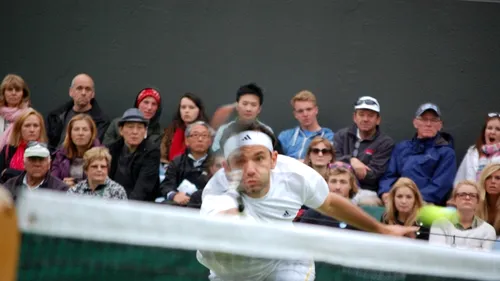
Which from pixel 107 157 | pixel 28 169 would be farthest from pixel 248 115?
pixel 28 169

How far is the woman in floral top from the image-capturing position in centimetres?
860

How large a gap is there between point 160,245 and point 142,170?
568 centimetres

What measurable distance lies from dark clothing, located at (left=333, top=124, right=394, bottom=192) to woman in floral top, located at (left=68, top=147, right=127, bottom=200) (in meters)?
2.07

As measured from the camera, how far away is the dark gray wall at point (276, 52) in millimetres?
11031

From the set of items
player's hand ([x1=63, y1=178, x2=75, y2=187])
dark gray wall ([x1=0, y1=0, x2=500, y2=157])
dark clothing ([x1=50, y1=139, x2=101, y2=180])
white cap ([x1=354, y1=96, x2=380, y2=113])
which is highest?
dark gray wall ([x1=0, y1=0, x2=500, y2=157])

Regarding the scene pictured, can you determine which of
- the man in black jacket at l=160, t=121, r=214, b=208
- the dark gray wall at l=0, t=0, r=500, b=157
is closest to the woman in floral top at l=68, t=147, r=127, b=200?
the man in black jacket at l=160, t=121, r=214, b=208

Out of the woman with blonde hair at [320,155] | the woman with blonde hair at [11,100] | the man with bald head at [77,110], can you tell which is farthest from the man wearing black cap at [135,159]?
the woman with blonde hair at [320,155]

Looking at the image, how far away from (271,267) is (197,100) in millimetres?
5758

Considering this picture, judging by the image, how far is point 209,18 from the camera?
11.3 m

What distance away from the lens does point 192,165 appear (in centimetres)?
927

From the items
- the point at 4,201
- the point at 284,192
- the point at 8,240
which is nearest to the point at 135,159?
the point at 284,192

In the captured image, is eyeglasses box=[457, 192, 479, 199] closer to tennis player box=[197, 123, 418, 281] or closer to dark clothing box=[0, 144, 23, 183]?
tennis player box=[197, 123, 418, 281]

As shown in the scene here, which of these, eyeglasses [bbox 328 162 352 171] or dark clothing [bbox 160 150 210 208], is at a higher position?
eyeglasses [bbox 328 162 352 171]

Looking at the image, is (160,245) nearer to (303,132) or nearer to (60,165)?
(60,165)
